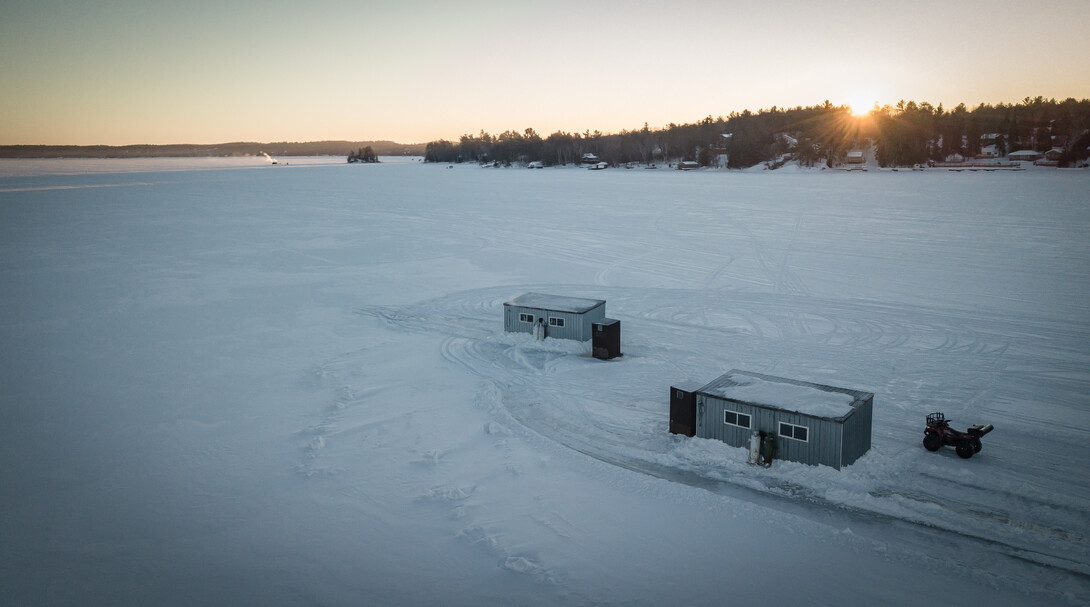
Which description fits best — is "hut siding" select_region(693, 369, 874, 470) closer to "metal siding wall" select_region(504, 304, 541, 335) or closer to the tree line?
"metal siding wall" select_region(504, 304, 541, 335)

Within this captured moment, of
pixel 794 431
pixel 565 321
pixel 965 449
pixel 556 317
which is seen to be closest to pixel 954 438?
pixel 965 449

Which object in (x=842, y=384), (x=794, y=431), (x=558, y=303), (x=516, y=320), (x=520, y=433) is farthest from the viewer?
(x=558, y=303)

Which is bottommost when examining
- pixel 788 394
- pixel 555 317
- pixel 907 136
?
pixel 788 394

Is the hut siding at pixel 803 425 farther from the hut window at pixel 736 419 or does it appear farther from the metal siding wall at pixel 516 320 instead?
→ the metal siding wall at pixel 516 320

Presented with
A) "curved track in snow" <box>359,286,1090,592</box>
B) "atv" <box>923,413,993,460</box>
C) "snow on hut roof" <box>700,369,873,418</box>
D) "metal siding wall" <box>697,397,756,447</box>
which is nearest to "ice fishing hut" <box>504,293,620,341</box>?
"curved track in snow" <box>359,286,1090,592</box>

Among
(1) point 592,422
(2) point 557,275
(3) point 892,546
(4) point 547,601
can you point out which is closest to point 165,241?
(2) point 557,275

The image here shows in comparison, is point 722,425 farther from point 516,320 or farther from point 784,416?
point 516,320

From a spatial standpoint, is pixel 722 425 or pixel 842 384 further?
pixel 842 384
